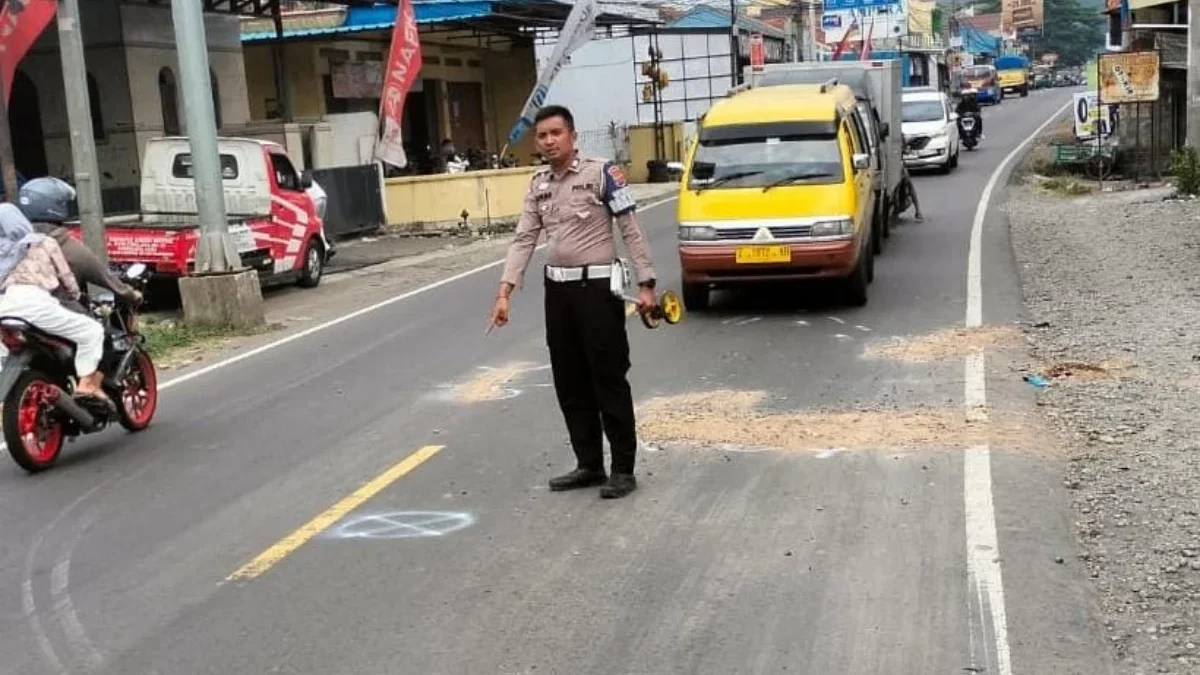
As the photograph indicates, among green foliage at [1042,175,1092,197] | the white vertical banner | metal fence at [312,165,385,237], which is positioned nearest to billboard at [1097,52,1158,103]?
green foliage at [1042,175,1092,197]

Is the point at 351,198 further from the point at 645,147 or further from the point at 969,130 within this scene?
the point at 969,130

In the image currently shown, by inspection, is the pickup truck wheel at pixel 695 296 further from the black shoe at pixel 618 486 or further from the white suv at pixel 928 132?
the white suv at pixel 928 132

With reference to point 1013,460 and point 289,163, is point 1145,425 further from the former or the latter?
point 289,163

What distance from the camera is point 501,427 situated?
8273 millimetres

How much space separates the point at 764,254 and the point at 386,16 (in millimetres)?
20009

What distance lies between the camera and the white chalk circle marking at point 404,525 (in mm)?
6113

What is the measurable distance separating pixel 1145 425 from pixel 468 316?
758cm

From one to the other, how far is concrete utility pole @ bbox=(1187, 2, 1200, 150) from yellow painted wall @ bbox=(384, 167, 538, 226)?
40.0ft

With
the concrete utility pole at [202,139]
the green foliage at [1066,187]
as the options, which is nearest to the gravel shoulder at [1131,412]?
the green foliage at [1066,187]

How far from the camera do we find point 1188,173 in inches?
812

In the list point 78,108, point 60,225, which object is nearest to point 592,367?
point 60,225

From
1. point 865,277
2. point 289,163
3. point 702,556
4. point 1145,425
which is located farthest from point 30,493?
point 289,163

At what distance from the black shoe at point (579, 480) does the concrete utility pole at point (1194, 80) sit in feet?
63.9

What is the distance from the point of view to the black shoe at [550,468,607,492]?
677 centimetres
